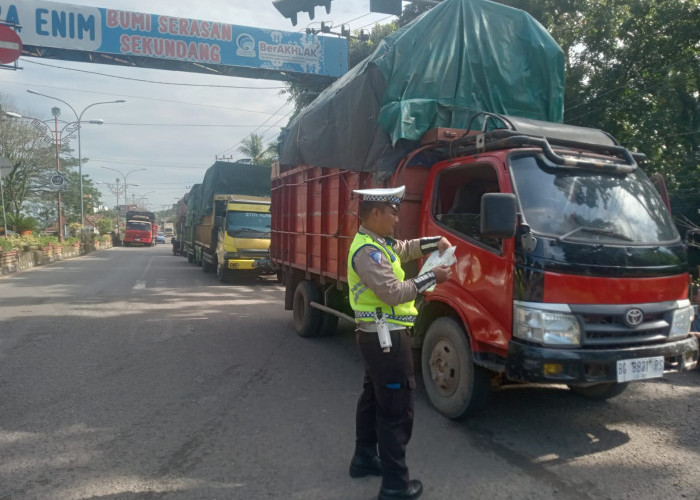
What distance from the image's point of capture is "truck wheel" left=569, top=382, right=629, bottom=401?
182 inches

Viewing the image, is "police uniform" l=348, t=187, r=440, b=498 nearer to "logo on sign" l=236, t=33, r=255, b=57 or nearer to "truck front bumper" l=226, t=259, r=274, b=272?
"truck front bumper" l=226, t=259, r=274, b=272

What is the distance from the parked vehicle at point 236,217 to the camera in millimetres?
15398

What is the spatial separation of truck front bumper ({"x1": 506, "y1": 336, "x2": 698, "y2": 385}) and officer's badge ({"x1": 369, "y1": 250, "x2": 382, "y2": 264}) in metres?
1.27

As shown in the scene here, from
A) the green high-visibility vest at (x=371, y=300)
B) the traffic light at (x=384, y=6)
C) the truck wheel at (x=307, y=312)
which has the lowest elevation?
the truck wheel at (x=307, y=312)

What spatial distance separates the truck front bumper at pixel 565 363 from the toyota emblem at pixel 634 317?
0.58 feet

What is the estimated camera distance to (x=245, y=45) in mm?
16703

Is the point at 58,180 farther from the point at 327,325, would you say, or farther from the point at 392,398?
the point at 392,398

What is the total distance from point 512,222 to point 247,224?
12779mm

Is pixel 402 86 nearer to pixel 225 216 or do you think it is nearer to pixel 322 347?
pixel 322 347

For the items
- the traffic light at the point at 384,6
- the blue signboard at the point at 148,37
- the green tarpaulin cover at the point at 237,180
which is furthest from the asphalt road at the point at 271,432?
the blue signboard at the point at 148,37

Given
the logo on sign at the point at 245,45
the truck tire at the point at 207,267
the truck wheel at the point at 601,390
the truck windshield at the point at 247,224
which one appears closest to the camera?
the truck wheel at the point at 601,390

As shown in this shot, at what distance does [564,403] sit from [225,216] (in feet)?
41.2

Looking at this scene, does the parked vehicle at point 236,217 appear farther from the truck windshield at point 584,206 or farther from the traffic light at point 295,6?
the truck windshield at point 584,206

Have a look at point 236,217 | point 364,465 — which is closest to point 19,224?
point 236,217
